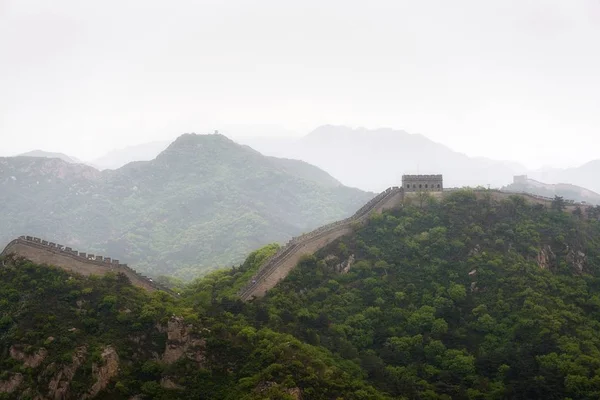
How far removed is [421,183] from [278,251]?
22.3 metres

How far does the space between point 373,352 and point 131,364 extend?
20723 mm

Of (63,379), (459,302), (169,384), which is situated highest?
(459,302)

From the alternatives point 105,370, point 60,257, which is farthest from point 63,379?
point 60,257

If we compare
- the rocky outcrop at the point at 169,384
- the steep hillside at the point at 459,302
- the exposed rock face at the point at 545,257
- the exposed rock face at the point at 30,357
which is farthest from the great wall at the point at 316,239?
the exposed rock face at the point at 30,357

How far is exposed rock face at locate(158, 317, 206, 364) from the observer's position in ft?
160

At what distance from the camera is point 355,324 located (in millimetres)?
58719

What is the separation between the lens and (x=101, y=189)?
626ft

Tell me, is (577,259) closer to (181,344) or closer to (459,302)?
(459,302)

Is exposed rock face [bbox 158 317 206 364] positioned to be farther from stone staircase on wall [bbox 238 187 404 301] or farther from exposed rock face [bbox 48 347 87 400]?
stone staircase on wall [bbox 238 187 404 301]

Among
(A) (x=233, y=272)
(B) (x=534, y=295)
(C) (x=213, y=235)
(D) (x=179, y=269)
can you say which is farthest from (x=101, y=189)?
(B) (x=534, y=295)

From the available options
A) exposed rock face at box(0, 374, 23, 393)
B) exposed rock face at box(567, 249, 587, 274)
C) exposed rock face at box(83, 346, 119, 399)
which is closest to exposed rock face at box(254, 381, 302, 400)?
exposed rock face at box(83, 346, 119, 399)

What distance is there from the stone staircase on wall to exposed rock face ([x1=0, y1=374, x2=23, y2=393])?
2138 cm

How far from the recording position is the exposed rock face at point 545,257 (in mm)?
67562

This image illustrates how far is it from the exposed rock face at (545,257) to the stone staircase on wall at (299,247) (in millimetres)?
17776
